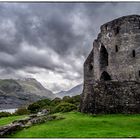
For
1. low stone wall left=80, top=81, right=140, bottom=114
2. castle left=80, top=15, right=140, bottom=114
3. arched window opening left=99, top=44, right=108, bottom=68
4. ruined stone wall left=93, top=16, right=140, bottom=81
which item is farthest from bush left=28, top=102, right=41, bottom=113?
low stone wall left=80, top=81, right=140, bottom=114

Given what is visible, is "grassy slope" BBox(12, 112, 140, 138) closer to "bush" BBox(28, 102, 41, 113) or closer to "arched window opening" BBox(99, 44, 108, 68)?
"arched window opening" BBox(99, 44, 108, 68)

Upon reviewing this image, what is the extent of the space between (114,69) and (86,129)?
70.1ft

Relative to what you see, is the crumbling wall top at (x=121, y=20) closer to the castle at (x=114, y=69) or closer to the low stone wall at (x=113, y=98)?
the castle at (x=114, y=69)

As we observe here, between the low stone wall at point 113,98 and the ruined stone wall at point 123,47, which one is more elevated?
the ruined stone wall at point 123,47

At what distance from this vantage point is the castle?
93.2ft

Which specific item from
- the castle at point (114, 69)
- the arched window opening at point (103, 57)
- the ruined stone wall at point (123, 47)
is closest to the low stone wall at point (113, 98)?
the castle at point (114, 69)

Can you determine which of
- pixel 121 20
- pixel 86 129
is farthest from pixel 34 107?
pixel 86 129

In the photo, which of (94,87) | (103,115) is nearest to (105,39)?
(94,87)

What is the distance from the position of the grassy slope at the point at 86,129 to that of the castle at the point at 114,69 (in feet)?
13.5

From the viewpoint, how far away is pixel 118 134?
705 inches

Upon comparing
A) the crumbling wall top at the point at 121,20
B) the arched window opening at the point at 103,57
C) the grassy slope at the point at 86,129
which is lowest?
the grassy slope at the point at 86,129

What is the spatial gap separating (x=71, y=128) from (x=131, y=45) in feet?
68.9

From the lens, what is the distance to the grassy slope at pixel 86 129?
17.9 m

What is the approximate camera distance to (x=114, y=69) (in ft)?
134
